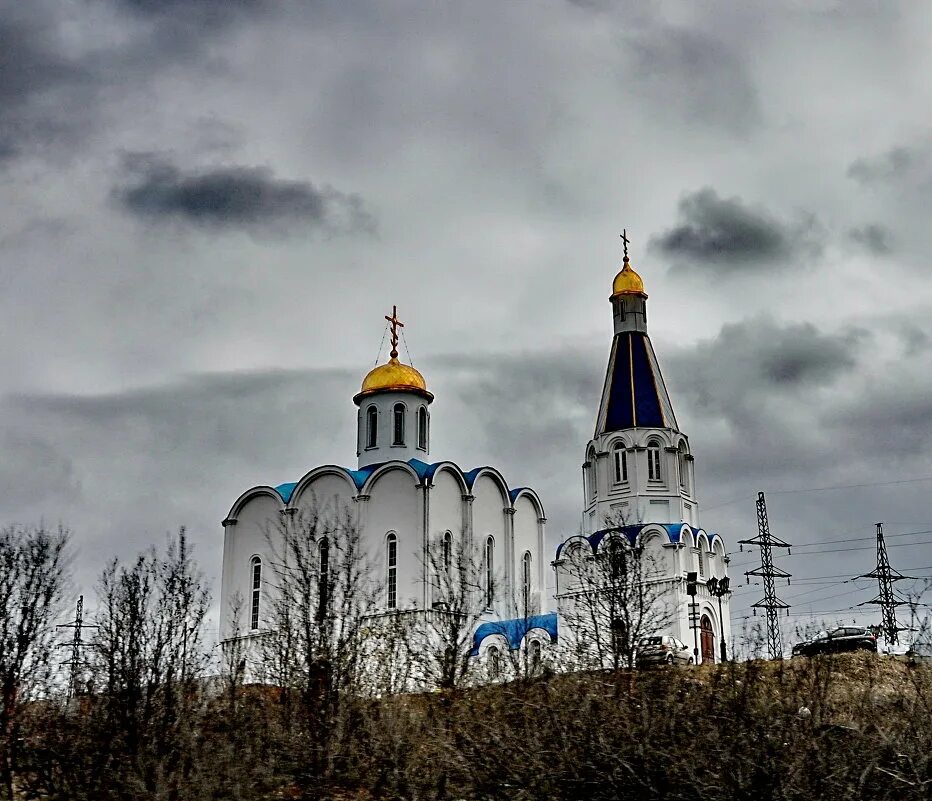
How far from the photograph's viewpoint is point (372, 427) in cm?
2966

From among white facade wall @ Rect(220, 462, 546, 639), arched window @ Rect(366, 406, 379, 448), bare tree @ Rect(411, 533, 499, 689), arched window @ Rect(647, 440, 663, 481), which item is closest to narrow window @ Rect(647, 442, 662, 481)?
arched window @ Rect(647, 440, 663, 481)

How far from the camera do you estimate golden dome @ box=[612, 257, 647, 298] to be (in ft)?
112

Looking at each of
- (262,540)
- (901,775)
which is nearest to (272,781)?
(901,775)

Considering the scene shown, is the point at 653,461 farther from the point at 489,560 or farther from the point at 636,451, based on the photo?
the point at 489,560

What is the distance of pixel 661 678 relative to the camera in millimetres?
11602

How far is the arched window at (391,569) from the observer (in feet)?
85.4

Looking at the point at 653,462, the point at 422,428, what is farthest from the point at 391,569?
the point at 653,462

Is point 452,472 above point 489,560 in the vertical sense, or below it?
above

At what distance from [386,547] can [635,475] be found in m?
7.98

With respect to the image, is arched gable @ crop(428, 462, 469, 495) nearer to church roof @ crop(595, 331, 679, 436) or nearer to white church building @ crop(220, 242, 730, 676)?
white church building @ crop(220, 242, 730, 676)

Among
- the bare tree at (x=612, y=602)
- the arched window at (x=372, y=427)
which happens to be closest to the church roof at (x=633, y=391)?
the bare tree at (x=612, y=602)

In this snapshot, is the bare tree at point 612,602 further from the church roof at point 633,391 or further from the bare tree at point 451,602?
the church roof at point 633,391

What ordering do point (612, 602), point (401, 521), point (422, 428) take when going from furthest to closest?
point (422, 428) → point (401, 521) → point (612, 602)

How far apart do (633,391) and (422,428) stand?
256 inches
